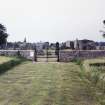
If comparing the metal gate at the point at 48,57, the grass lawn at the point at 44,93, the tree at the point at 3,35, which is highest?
the tree at the point at 3,35

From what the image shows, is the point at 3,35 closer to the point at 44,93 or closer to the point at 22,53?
the point at 22,53

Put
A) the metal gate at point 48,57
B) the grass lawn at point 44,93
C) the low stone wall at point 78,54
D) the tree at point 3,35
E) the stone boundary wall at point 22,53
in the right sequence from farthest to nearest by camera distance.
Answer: the tree at point 3,35 → the stone boundary wall at point 22,53 → the metal gate at point 48,57 → the low stone wall at point 78,54 → the grass lawn at point 44,93

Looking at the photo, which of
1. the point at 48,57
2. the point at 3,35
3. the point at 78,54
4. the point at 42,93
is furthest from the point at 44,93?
the point at 3,35

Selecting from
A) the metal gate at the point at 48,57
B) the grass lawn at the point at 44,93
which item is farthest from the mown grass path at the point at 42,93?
the metal gate at the point at 48,57

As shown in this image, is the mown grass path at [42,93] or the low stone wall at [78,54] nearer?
the mown grass path at [42,93]

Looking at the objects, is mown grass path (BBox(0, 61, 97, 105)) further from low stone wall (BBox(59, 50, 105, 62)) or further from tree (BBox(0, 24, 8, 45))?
tree (BBox(0, 24, 8, 45))

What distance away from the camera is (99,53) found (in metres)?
40.2

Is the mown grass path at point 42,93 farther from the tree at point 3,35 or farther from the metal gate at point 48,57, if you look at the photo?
the tree at point 3,35

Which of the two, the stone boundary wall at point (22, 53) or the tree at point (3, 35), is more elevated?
the tree at point (3, 35)

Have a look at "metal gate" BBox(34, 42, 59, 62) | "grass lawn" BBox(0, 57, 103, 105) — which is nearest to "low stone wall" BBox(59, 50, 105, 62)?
"metal gate" BBox(34, 42, 59, 62)

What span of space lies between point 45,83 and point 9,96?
4.31m

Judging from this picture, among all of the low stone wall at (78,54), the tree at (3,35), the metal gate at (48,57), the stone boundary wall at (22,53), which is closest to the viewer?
the low stone wall at (78,54)

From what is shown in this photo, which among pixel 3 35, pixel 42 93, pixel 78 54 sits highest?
pixel 3 35

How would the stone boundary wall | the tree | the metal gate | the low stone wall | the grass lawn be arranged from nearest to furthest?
the grass lawn → the low stone wall → the metal gate → the stone boundary wall → the tree
